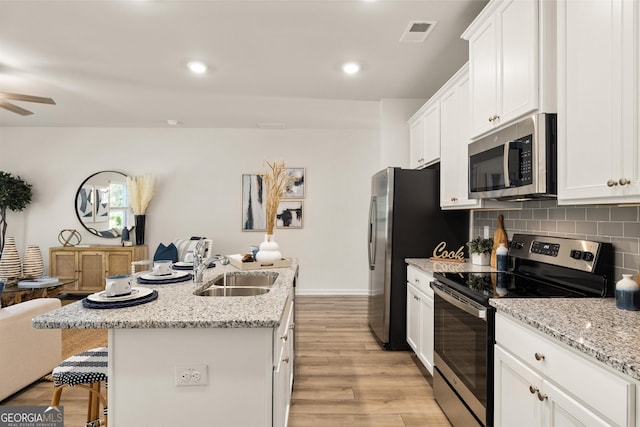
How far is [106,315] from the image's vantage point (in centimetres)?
139

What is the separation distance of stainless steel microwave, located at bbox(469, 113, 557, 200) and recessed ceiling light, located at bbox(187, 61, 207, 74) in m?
2.40

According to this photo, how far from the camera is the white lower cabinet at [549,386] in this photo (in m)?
1.04

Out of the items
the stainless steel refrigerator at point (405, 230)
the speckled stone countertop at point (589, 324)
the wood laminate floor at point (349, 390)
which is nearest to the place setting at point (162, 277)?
the wood laminate floor at point (349, 390)

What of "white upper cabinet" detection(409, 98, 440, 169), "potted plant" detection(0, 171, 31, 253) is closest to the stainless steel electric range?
"white upper cabinet" detection(409, 98, 440, 169)

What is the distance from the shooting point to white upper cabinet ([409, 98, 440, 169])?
3305 mm

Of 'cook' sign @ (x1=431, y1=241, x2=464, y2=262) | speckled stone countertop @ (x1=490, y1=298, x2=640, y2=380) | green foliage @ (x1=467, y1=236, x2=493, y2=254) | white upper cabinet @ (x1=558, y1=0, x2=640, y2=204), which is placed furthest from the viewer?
'cook' sign @ (x1=431, y1=241, x2=464, y2=262)

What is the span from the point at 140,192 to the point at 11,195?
5.62 ft

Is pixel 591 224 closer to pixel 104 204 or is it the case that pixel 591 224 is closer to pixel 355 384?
pixel 355 384

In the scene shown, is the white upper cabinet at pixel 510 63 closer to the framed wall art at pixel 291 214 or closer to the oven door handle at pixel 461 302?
the oven door handle at pixel 461 302

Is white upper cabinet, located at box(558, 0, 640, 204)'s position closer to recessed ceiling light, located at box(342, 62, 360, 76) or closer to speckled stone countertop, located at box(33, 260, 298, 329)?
speckled stone countertop, located at box(33, 260, 298, 329)

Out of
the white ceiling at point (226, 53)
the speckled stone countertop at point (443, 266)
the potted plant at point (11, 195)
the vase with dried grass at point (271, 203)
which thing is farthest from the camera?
the potted plant at point (11, 195)

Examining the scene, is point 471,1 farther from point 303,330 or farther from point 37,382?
point 37,382

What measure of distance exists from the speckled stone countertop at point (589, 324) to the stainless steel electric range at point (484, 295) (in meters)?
0.12

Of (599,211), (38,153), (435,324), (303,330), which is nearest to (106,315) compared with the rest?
(435,324)
